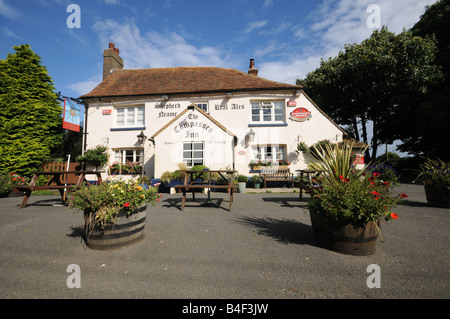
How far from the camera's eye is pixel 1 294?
2.07 meters

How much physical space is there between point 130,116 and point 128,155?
267 centimetres

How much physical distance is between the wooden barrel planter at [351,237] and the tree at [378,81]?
51.0 ft

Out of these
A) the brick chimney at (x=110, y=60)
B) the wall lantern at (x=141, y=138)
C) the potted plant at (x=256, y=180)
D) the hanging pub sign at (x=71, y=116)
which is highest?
the brick chimney at (x=110, y=60)

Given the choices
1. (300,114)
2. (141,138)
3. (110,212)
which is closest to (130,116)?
(141,138)

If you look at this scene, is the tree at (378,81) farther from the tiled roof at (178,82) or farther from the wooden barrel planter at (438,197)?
the wooden barrel planter at (438,197)

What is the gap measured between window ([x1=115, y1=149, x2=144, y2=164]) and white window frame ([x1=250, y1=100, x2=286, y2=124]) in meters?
7.63

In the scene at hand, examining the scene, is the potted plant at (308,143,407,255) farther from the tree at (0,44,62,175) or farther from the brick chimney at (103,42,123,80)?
the brick chimney at (103,42,123,80)

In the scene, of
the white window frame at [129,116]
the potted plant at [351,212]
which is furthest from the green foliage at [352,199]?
the white window frame at [129,116]

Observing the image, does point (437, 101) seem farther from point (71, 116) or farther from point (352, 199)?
point (71, 116)

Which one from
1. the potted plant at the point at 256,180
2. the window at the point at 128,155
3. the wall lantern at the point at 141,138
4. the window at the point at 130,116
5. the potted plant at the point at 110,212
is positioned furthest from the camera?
the window at the point at 130,116

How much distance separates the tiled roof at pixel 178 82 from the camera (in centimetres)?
1312
